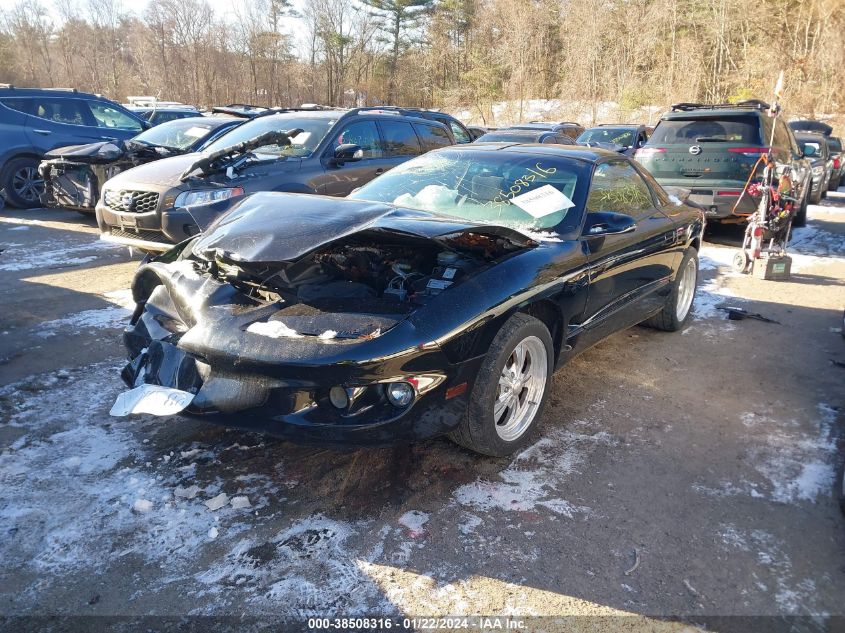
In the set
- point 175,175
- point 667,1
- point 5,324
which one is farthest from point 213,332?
point 667,1

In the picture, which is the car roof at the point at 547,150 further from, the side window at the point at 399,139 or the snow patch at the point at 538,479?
the side window at the point at 399,139

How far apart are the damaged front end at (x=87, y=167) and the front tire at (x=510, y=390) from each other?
6750 millimetres

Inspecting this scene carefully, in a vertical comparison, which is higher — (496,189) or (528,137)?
(528,137)

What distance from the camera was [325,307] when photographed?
2887 millimetres

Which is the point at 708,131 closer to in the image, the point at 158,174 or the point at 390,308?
the point at 158,174

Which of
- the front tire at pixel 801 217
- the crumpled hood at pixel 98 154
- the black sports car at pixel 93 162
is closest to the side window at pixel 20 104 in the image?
the black sports car at pixel 93 162

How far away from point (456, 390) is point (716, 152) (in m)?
7.89

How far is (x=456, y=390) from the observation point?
2.81 meters

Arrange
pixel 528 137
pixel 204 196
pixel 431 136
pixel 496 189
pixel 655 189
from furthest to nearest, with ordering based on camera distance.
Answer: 1. pixel 528 137
2. pixel 431 136
3. pixel 204 196
4. pixel 655 189
5. pixel 496 189

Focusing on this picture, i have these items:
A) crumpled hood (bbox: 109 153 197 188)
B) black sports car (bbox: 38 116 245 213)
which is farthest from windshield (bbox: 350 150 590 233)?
black sports car (bbox: 38 116 245 213)

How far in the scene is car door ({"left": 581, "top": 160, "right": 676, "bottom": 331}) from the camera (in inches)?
154

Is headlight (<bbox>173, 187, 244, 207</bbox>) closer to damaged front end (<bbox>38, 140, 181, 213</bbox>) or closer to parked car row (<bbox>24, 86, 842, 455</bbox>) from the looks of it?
parked car row (<bbox>24, 86, 842, 455</bbox>)

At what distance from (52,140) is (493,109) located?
32633mm

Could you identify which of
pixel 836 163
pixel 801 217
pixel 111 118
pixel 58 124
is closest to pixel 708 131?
pixel 801 217
